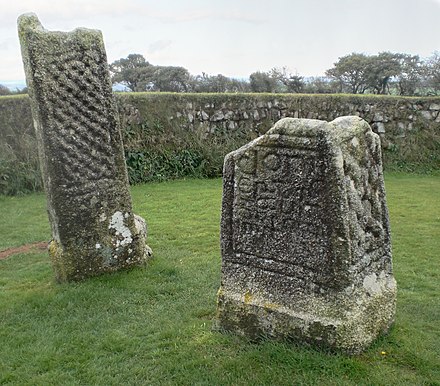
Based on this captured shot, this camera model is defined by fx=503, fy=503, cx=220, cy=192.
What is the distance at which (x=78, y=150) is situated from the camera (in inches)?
227

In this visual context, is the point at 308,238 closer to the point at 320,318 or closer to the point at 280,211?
the point at 280,211

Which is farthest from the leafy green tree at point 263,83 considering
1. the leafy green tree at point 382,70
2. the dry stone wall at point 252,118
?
the dry stone wall at point 252,118

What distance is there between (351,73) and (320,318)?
2349 centimetres

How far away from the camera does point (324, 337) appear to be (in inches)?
152

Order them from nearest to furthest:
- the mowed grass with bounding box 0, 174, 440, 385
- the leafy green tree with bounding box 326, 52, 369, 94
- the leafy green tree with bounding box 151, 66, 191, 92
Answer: the mowed grass with bounding box 0, 174, 440, 385 → the leafy green tree with bounding box 151, 66, 191, 92 → the leafy green tree with bounding box 326, 52, 369, 94

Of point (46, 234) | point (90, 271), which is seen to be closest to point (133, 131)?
point (46, 234)

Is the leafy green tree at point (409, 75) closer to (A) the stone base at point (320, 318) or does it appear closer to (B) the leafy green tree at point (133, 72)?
(B) the leafy green tree at point (133, 72)

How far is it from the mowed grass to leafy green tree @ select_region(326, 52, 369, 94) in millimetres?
17668

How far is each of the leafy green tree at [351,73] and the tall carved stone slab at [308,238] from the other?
68.2ft

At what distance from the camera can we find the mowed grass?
3746mm

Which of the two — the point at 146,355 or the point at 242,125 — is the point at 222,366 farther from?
the point at 242,125

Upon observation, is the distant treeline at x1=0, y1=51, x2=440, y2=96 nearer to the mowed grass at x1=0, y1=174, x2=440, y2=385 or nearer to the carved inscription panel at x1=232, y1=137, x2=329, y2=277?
the mowed grass at x1=0, y1=174, x2=440, y2=385

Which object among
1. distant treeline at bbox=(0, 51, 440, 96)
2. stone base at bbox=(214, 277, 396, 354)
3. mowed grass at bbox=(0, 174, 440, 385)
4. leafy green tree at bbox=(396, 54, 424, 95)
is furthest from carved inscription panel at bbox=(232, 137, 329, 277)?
leafy green tree at bbox=(396, 54, 424, 95)

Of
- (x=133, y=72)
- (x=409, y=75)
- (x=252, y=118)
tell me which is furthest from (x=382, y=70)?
(x=252, y=118)
